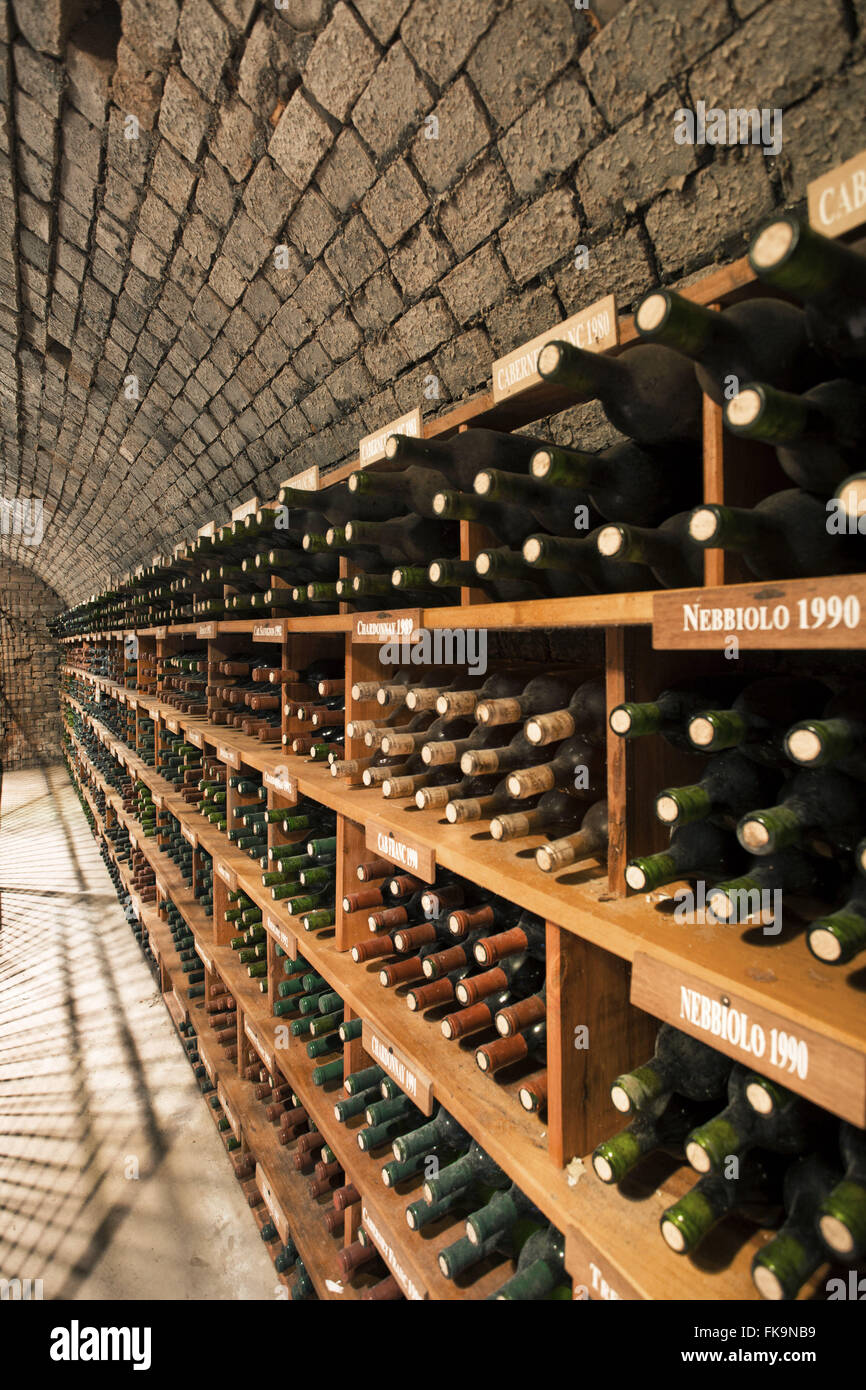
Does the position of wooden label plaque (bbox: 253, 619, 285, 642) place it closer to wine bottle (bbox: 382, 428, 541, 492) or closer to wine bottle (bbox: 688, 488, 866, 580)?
wine bottle (bbox: 382, 428, 541, 492)

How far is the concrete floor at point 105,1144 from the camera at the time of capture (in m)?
2.53

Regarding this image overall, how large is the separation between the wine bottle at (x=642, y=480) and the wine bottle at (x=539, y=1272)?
122cm

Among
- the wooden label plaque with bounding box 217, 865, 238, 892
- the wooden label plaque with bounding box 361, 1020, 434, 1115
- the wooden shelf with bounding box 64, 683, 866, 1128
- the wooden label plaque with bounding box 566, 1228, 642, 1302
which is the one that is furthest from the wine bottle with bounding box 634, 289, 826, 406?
the wooden label plaque with bounding box 217, 865, 238, 892

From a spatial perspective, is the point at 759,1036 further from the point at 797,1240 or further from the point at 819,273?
the point at 819,273

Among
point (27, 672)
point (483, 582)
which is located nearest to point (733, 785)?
point (483, 582)

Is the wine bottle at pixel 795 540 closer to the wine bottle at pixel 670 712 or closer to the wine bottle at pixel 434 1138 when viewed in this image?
the wine bottle at pixel 670 712

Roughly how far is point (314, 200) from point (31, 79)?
3.96 feet

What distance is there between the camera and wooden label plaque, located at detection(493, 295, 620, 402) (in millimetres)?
1043

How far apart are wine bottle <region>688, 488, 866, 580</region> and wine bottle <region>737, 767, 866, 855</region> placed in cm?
24

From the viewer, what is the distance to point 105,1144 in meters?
3.19
